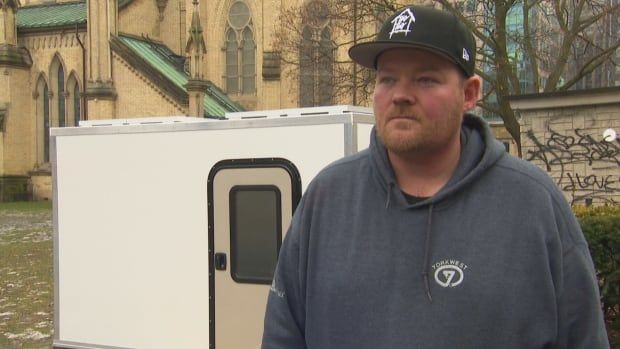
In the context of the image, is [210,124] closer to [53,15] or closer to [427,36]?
[427,36]

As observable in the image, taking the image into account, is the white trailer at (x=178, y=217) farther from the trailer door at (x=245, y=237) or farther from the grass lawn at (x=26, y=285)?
the grass lawn at (x=26, y=285)

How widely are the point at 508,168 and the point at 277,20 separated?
92.3 ft

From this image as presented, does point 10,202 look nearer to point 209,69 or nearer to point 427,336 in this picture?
point 209,69

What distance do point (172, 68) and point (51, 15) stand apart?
8.41 meters

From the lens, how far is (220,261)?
20.2 feet

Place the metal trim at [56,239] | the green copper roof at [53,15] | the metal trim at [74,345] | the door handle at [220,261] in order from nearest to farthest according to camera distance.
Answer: the door handle at [220,261] < the metal trim at [74,345] < the metal trim at [56,239] < the green copper roof at [53,15]

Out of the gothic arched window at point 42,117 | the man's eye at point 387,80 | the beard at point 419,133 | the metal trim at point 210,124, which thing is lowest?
the beard at point 419,133

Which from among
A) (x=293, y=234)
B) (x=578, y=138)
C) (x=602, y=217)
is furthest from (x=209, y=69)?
(x=293, y=234)

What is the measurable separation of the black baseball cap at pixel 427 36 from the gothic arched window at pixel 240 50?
29.6 metres

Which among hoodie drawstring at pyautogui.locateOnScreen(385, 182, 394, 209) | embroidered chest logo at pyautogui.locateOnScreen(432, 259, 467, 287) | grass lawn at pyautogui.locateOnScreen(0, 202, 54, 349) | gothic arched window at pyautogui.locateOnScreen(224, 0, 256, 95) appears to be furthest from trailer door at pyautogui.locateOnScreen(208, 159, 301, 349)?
gothic arched window at pyautogui.locateOnScreen(224, 0, 256, 95)

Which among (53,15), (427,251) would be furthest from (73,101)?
(427,251)

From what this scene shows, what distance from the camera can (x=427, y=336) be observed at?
1770 mm

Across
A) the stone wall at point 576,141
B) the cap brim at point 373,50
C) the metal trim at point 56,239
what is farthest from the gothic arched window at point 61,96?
the cap brim at point 373,50

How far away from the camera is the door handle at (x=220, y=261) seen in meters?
6.13
